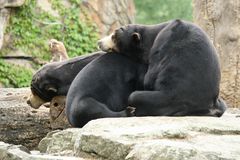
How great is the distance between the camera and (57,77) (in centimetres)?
819

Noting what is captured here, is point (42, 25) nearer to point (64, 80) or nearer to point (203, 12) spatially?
point (203, 12)

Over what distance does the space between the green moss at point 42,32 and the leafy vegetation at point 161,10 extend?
29.9ft

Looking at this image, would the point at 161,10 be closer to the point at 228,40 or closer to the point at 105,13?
the point at 105,13

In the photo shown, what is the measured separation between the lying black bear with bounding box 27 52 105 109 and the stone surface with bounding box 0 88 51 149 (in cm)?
54

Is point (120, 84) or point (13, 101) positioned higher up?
point (120, 84)

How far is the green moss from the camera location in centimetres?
1694

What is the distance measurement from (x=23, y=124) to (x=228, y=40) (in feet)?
11.0

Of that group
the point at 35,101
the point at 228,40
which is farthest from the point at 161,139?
the point at 228,40

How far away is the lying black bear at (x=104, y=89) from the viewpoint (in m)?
7.00

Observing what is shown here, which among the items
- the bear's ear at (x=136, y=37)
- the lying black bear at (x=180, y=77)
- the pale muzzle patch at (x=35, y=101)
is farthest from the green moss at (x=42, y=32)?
the lying black bear at (x=180, y=77)

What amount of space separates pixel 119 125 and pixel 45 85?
2.55 metres

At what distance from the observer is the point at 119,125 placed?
586cm

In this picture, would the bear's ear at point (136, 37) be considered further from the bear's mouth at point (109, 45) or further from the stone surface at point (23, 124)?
the stone surface at point (23, 124)

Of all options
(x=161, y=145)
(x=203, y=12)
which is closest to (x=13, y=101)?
(x=203, y=12)
